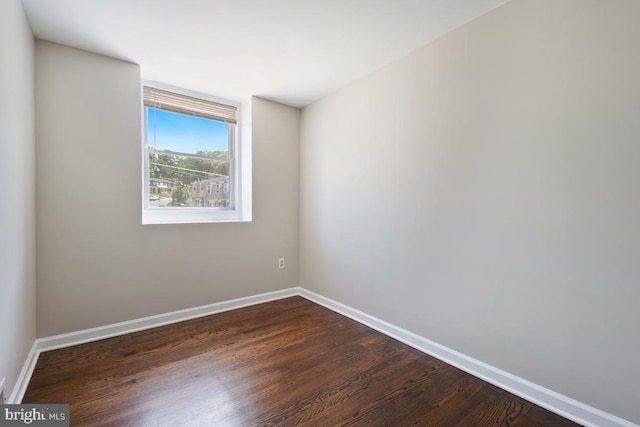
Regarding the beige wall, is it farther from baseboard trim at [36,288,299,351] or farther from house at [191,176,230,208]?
house at [191,176,230,208]

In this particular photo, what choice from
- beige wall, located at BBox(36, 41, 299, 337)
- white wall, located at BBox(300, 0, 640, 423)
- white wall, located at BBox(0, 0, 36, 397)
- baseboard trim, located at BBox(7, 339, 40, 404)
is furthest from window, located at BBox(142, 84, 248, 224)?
white wall, located at BBox(300, 0, 640, 423)

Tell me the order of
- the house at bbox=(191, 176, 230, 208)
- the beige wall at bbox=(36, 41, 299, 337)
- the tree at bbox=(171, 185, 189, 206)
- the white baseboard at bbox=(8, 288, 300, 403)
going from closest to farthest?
the white baseboard at bbox=(8, 288, 300, 403)
the beige wall at bbox=(36, 41, 299, 337)
the tree at bbox=(171, 185, 189, 206)
the house at bbox=(191, 176, 230, 208)

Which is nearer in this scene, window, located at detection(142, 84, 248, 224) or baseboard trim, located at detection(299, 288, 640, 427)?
baseboard trim, located at detection(299, 288, 640, 427)

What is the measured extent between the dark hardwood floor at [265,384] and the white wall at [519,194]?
310 mm

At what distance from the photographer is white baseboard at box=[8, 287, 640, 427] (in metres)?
1.47

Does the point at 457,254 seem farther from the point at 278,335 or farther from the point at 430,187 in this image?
the point at 278,335

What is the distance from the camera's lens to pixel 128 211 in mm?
2441

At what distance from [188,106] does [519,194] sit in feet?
10.2

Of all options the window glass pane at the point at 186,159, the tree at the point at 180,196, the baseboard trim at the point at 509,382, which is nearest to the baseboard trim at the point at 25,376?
the window glass pane at the point at 186,159

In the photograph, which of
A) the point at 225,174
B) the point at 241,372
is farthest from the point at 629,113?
the point at 225,174

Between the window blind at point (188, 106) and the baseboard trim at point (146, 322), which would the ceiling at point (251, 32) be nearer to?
the window blind at point (188, 106)

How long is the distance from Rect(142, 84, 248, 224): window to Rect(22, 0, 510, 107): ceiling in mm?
358

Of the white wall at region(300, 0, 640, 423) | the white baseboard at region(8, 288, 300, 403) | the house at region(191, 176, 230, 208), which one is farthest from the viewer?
the house at region(191, 176, 230, 208)

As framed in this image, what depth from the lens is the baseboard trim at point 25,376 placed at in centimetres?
151
